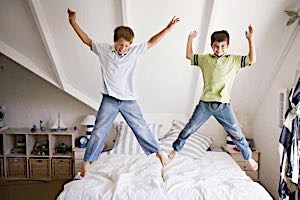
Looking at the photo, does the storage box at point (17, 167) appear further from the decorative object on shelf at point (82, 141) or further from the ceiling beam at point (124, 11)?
the ceiling beam at point (124, 11)

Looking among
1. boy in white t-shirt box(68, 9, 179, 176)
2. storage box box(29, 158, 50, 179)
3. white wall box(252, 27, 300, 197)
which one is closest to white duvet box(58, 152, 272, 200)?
white wall box(252, 27, 300, 197)

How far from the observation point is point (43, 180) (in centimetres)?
452

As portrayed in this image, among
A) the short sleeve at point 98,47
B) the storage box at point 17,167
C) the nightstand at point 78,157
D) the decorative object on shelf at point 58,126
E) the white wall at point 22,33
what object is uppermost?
the white wall at point 22,33

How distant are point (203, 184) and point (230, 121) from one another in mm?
1133

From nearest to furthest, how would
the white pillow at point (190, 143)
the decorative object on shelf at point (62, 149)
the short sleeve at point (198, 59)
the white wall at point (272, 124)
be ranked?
the short sleeve at point (198, 59)
the white wall at point (272, 124)
the white pillow at point (190, 143)
the decorative object on shelf at point (62, 149)

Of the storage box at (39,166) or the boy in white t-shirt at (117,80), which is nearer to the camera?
the boy in white t-shirt at (117,80)

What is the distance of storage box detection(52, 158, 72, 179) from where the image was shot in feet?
14.7

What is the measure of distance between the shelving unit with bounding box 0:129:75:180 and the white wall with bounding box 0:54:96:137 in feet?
0.75

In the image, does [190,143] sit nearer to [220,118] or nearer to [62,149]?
[62,149]

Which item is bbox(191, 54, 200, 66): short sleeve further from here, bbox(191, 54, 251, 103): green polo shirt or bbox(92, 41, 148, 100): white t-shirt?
bbox(92, 41, 148, 100): white t-shirt

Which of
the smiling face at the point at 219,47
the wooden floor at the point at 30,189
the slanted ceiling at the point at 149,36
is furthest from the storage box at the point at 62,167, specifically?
the smiling face at the point at 219,47

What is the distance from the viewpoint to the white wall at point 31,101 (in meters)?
4.64

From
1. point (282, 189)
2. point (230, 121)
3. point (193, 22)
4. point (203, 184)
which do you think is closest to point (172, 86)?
point (193, 22)

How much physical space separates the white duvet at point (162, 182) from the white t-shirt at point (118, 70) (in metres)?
1.13
